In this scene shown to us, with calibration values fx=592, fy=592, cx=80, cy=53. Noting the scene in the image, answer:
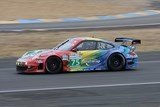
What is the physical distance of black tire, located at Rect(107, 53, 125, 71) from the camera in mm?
17578

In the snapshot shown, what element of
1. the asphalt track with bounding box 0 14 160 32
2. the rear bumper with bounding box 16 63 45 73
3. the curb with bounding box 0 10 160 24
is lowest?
the rear bumper with bounding box 16 63 45 73

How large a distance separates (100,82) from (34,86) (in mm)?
1800

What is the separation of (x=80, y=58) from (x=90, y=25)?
17930mm

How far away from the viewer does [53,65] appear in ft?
55.5

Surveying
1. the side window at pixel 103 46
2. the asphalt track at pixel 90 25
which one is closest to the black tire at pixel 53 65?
the side window at pixel 103 46

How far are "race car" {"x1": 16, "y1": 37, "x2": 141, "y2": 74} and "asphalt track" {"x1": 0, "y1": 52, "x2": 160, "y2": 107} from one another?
354mm

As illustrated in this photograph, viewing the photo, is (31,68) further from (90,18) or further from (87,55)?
(90,18)

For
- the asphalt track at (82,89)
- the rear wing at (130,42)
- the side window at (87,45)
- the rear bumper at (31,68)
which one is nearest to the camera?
the asphalt track at (82,89)

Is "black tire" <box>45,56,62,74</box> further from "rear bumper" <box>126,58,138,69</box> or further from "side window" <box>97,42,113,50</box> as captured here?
"rear bumper" <box>126,58,138,69</box>

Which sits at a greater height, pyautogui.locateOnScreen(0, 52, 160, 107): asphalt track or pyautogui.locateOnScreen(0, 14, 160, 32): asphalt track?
pyautogui.locateOnScreen(0, 14, 160, 32): asphalt track

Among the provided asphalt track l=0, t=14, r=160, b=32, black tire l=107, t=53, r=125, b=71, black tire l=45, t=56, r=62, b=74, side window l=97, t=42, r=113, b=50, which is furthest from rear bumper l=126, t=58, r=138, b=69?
asphalt track l=0, t=14, r=160, b=32

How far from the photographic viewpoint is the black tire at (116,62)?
17578mm

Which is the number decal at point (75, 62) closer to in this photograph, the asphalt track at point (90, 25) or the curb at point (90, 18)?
the asphalt track at point (90, 25)

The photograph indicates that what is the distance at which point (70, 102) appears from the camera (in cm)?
1148
